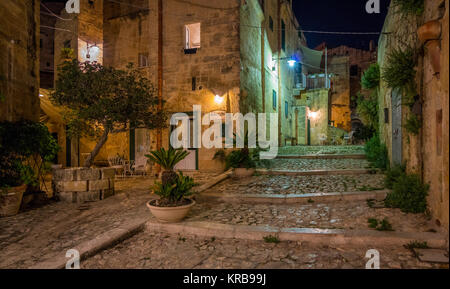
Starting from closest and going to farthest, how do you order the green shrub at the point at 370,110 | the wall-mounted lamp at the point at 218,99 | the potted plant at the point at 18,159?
the potted plant at the point at 18,159 → the green shrub at the point at 370,110 → the wall-mounted lamp at the point at 218,99

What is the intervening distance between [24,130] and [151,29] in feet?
23.9

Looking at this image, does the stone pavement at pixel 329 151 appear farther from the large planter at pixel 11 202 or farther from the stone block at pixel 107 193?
the large planter at pixel 11 202

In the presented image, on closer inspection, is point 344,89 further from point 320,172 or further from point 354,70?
point 320,172

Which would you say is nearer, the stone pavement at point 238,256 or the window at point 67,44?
the stone pavement at point 238,256

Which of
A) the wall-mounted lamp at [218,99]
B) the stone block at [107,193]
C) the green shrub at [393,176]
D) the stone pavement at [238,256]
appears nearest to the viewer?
the stone pavement at [238,256]

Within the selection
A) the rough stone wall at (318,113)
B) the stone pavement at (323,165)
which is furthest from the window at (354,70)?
the stone pavement at (323,165)

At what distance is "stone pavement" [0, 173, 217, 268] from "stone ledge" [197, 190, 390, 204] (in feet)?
6.69

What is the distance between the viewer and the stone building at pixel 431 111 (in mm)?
3330

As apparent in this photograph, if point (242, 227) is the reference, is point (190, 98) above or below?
above

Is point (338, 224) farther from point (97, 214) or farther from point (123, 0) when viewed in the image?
point (123, 0)

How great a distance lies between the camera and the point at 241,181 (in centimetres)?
820

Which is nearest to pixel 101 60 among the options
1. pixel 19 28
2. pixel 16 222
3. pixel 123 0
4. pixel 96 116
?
pixel 123 0

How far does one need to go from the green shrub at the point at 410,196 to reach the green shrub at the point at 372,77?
5255 mm

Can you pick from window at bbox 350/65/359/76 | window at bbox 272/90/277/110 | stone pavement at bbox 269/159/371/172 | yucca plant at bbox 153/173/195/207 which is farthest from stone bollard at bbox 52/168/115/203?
window at bbox 350/65/359/76
